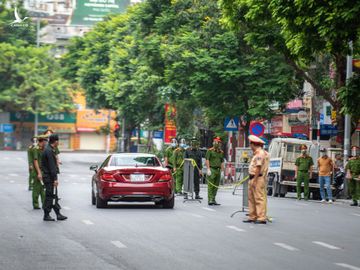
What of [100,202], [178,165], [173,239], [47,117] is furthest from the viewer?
[47,117]

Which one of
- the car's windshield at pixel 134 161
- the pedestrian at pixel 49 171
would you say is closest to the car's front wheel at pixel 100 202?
the car's windshield at pixel 134 161

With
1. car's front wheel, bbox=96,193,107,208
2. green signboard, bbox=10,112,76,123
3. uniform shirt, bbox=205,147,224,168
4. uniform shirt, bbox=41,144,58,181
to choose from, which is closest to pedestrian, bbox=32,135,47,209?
car's front wheel, bbox=96,193,107,208

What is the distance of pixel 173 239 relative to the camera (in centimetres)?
1677

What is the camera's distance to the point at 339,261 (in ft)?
46.2

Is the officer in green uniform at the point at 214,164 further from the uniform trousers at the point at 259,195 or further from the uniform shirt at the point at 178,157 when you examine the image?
the uniform trousers at the point at 259,195

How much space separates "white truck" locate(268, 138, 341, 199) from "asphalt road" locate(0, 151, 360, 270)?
1016cm

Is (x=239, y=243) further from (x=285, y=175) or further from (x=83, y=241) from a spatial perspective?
(x=285, y=175)

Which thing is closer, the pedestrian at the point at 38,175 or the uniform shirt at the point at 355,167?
the pedestrian at the point at 38,175

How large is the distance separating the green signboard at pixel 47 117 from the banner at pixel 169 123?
46.5 metres

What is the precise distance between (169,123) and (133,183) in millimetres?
39699

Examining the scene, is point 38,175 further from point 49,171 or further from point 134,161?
point 134,161

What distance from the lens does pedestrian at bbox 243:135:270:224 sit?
20.6m

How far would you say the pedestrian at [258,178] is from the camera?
20.6 metres

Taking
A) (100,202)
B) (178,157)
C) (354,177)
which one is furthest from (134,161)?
(354,177)
